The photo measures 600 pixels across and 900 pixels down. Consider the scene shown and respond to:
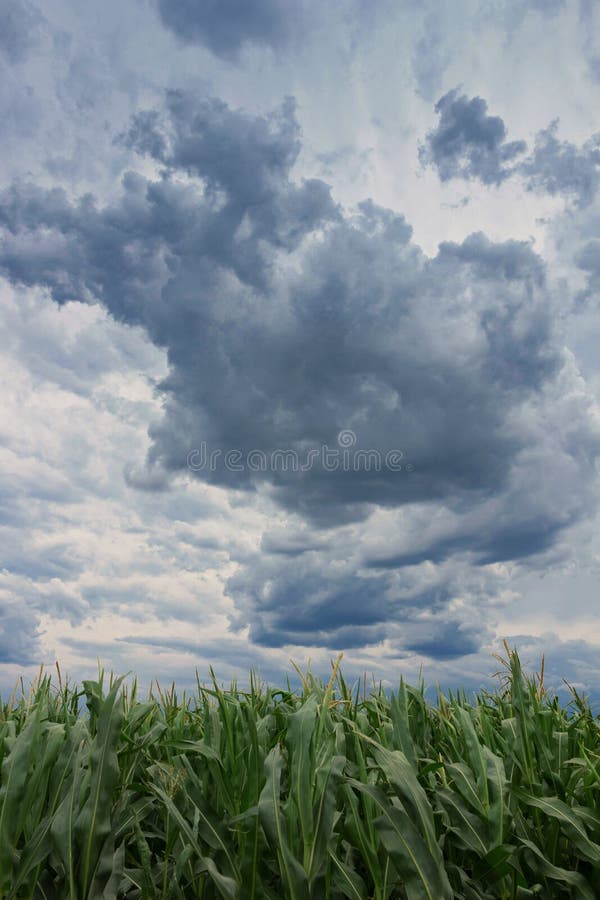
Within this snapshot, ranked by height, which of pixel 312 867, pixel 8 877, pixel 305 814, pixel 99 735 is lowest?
pixel 8 877

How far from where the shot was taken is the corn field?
8.79 feet

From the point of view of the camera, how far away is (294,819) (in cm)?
272

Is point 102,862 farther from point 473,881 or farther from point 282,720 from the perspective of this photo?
point 473,881

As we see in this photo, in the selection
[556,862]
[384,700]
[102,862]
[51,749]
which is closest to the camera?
[102,862]

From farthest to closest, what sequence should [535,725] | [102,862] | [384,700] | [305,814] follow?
[384,700] → [535,725] → [102,862] → [305,814]

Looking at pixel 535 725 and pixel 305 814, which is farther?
pixel 535 725

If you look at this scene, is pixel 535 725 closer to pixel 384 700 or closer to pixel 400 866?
pixel 400 866

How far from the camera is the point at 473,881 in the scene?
9.75 ft

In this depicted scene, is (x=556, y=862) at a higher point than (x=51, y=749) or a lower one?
lower

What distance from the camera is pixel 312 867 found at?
265 centimetres

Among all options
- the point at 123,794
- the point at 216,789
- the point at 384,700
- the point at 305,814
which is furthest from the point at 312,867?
the point at 384,700

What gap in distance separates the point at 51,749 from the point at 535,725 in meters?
2.69

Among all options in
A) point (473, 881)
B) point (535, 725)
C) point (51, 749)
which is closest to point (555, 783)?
point (535, 725)

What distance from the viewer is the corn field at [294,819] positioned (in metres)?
2.68
